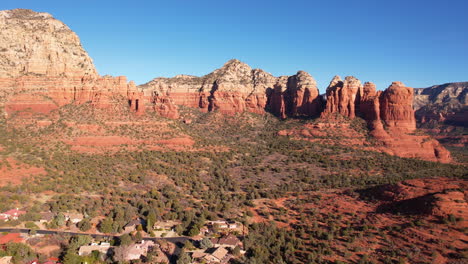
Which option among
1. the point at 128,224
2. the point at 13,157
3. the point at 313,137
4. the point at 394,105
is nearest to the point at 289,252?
the point at 128,224

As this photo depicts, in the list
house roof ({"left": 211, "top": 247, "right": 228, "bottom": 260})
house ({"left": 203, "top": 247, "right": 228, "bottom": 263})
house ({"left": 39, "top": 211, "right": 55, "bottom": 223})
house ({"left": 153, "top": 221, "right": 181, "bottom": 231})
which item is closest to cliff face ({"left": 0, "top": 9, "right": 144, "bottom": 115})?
house ({"left": 39, "top": 211, "right": 55, "bottom": 223})

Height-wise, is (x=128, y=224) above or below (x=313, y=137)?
below

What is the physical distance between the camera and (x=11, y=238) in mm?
30656

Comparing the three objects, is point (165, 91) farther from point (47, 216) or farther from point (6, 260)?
point (6, 260)

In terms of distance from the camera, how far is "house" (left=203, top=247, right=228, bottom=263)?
30.3 meters

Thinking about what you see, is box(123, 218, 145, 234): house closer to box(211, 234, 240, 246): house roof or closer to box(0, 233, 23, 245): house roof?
box(211, 234, 240, 246): house roof

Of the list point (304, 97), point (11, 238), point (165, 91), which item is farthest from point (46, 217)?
point (304, 97)

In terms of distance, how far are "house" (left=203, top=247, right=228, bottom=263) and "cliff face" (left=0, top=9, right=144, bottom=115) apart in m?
45.3

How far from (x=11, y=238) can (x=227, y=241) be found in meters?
19.7

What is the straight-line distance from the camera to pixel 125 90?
73.0 metres

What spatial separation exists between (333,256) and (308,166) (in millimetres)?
35039

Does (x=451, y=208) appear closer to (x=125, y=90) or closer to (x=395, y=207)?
(x=395, y=207)

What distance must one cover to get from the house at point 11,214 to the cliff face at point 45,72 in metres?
32.2

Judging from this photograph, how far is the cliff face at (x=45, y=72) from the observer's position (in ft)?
209
